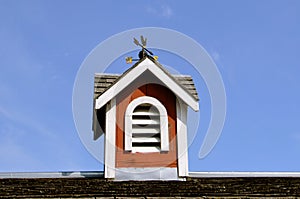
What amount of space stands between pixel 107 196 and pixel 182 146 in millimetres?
3410

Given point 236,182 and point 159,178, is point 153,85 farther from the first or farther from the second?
point 236,182

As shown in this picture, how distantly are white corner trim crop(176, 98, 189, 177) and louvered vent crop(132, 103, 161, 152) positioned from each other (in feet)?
1.51

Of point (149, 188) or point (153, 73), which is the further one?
point (153, 73)

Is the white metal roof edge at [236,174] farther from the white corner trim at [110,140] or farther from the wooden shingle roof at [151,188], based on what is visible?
the white corner trim at [110,140]

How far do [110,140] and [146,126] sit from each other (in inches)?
34.8

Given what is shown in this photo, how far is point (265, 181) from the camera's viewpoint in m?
10.5

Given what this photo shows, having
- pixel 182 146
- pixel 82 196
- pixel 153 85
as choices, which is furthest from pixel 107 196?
pixel 153 85

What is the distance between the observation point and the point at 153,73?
1239cm

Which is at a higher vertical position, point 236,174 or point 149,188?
point 236,174

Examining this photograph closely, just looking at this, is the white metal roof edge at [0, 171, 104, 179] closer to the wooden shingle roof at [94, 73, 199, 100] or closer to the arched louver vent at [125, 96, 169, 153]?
the arched louver vent at [125, 96, 169, 153]

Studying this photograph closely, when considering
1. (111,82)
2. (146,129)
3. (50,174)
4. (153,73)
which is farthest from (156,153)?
(50,174)

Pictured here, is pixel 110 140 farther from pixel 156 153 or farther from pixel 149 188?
pixel 149 188

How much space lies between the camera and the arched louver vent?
38.9 feet

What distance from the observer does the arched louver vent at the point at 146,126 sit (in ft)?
38.9
